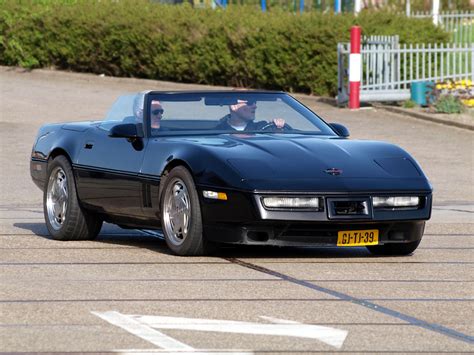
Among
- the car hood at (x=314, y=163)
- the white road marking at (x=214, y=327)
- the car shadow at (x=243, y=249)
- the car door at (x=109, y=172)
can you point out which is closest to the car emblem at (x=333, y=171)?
the car hood at (x=314, y=163)

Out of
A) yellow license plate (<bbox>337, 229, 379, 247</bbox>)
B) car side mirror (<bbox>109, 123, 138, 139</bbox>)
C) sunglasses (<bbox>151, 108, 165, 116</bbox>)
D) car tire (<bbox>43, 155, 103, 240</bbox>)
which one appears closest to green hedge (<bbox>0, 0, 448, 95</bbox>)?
car tire (<bbox>43, 155, 103, 240</bbox>)

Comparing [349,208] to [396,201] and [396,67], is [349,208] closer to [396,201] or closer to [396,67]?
[396,201]

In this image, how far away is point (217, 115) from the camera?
483 inches

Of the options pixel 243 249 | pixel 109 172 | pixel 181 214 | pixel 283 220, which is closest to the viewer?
pixel 283 220

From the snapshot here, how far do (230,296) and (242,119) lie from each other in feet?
11.3

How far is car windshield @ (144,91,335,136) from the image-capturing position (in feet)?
39.9

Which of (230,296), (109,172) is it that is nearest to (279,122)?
(109,172)

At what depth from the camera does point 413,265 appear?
1094cm

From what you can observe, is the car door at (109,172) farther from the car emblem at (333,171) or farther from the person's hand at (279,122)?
the car emblem at (333,171)

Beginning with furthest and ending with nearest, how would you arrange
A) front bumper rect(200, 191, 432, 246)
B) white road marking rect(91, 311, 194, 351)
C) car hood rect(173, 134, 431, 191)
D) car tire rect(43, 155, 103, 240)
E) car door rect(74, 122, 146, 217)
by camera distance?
car tire rect(43, 155, 103, 240) < car door rect(74, 122, 146, 217) < car hood rect(173, 134, 431, 191) < front bumper rect(200, 191, 432, 246) < white road marking rect(91, 311, 194, 351)

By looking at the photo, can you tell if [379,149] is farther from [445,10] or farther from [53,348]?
[445,10]

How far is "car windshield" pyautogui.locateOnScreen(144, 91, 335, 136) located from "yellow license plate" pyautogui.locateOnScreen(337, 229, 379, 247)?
1.60 meters

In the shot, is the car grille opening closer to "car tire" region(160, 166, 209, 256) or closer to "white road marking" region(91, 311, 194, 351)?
"car tire" region(160, 166, 209, 256)

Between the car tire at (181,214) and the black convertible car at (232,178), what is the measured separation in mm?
11
